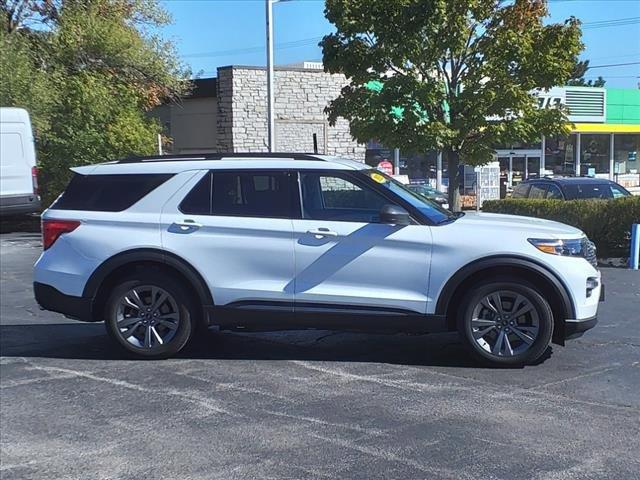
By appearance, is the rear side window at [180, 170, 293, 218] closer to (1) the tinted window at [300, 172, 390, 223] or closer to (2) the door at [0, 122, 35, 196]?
(1) the tinted window at [300, 172, 390, 223]

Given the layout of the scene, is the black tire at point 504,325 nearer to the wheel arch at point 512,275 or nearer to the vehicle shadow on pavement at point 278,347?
the wheel arch at point 512,275

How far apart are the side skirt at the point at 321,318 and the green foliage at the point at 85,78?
50.9 ft

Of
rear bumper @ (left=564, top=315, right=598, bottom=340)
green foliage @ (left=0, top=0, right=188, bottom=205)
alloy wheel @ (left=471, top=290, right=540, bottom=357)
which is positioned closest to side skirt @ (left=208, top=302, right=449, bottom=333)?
alloy wheel @ (left=471, top=290, right=540, bottom=357)

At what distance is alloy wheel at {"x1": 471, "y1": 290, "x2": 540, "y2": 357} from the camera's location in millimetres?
6137

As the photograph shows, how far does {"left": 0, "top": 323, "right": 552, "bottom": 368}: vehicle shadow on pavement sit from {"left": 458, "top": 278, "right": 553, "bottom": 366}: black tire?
0.20 meters

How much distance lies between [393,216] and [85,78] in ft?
59.3

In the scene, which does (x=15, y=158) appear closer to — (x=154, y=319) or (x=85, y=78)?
(x=85, y=78)

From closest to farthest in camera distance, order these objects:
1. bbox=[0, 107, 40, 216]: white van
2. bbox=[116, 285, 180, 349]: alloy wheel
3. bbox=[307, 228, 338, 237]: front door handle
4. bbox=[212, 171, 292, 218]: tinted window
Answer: bbox=[307, 228, 338, 237]: front door handle → bbox=[212, 171, 292, 218]: tinted window → bbox=[116, 285, 180, 349]: alloy wheel → bbox=[0, 107, 40, 216]: white van

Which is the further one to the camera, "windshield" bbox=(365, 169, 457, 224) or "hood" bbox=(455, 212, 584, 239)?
"windshield" bbox=(365, 169, 457, 224)

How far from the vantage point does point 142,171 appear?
677 cm

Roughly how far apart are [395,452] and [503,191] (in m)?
26.6

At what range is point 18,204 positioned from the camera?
17.8 meters

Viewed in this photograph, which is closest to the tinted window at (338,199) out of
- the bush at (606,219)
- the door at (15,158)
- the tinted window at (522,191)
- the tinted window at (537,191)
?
the bush at (606,219)

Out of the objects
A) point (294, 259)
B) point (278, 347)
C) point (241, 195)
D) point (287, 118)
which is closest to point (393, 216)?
point (294, 259)
